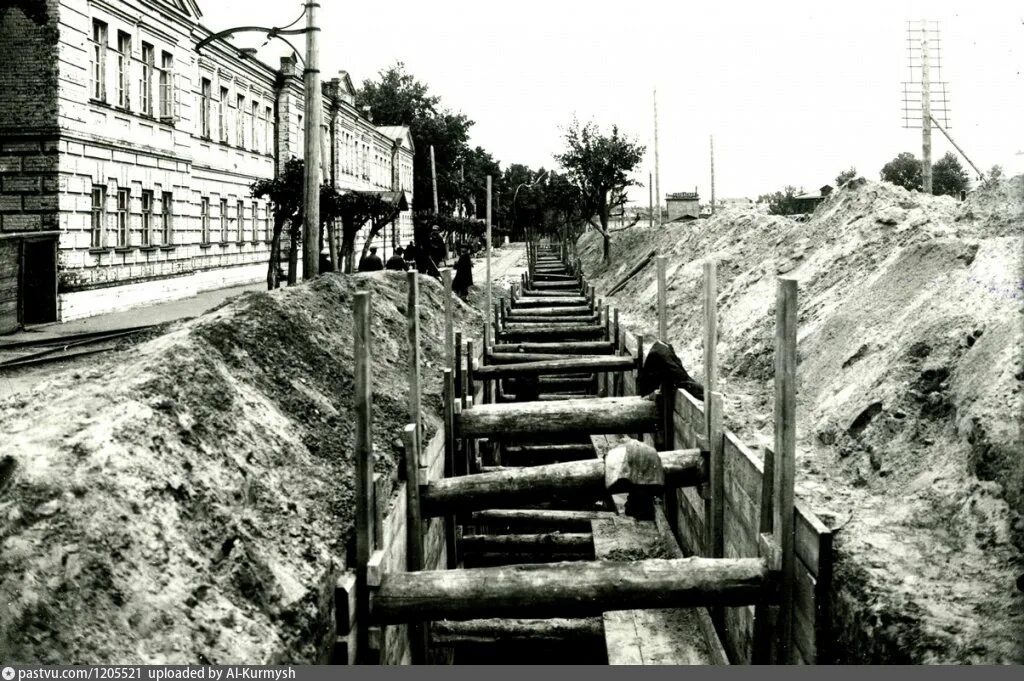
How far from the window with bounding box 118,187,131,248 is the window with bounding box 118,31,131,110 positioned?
1821 millimetres

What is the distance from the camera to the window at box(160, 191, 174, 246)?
20.7 m

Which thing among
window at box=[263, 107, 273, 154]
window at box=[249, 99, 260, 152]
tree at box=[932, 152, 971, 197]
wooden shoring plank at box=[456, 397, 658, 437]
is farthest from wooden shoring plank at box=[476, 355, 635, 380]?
→ tree at box=[932, 152, 971, 197]

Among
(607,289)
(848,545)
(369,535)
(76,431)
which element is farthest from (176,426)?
(607,289)

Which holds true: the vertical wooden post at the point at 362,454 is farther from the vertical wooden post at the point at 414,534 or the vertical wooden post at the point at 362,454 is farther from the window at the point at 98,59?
the window at the point at 98,59

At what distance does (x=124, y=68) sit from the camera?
18.7m

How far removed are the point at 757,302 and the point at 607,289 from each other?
52.6 feet

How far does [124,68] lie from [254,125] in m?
10.8

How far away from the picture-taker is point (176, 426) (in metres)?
5.47

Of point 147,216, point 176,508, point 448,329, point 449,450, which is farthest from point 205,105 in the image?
point 176,508

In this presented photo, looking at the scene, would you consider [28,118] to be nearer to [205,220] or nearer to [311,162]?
[311,162]

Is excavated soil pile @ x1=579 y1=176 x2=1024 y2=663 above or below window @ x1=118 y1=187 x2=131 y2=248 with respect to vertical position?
below

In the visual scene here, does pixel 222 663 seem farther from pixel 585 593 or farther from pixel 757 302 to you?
pixel 757 302

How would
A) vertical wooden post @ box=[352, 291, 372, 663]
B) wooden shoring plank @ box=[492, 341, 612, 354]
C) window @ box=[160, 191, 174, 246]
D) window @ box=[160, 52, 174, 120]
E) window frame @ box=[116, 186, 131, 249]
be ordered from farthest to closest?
1. window @ box=[160, 52, 174, 120]
2. window @ box=[160, 191, 174, 246]
3. window frame @ box=[116, 186, 131, 249]
4. wooden shoring plank @ box=[492, 341, 612, 354]
5. vertical wooden post @ box=[352, 291, 372, 663]

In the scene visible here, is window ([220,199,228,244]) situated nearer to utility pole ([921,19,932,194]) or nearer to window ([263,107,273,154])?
window ([263,107,273,154])
